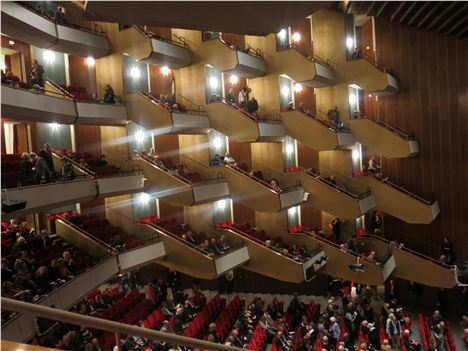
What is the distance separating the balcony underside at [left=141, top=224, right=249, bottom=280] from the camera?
10.9 metres

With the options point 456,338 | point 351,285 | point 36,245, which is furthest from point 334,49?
point 36,245

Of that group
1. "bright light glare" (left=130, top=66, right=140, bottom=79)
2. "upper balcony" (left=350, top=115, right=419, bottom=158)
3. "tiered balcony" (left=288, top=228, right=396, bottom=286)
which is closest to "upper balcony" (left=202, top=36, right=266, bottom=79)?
"bright light glare" (left=130, top=66, right=140, bottom=79)

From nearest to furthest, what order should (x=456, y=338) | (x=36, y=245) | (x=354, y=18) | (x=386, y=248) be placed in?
(x=36, y=245)
(x=456, y=338)
(x=386, y=248)
(x=354, y=18)

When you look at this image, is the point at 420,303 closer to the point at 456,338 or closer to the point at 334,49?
the point at 456,338

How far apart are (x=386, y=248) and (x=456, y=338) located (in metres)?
2.93

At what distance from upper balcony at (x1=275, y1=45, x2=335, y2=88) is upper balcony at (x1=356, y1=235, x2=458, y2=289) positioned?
4.78 meters

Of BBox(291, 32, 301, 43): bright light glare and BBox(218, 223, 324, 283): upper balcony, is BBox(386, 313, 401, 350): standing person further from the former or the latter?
BBox(291, 32, 301, 43): bright light glare

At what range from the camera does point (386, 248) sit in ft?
42.9

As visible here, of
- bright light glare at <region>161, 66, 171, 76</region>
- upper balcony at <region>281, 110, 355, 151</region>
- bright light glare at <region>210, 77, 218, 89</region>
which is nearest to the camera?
upper balcony at <region>281, 110, 355, 151</region>

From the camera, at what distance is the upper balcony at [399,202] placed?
12516 millimetres

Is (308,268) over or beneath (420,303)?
over

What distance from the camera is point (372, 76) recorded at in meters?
13.3

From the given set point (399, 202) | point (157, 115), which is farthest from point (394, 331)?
point (157, 115)

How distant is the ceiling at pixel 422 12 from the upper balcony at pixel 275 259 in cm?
686
